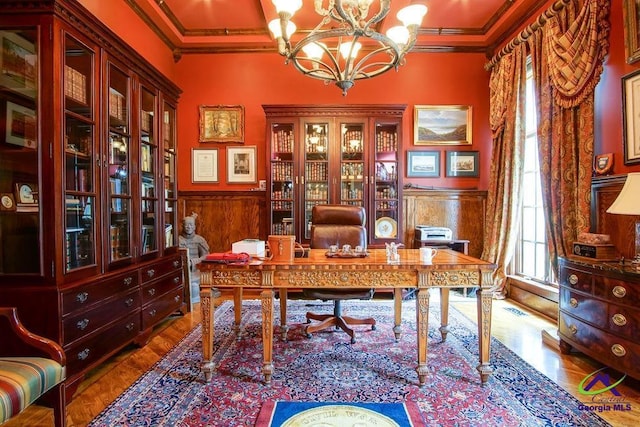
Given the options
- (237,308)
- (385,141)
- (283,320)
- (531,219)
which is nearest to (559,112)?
(531,219)

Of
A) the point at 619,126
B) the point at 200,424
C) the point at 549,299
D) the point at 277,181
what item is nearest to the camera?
the point at 200,424

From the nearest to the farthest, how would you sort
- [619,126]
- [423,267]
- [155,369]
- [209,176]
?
[423,267]
[155,369]
[619,126]
[209,176]

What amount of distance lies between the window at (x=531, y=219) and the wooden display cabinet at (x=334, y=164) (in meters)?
1.42

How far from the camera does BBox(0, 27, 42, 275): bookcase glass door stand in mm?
1880

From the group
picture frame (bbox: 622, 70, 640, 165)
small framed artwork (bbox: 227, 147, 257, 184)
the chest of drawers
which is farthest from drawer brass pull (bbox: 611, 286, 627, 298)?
small framed artwork (bbox: 227, 147, 257, 184)

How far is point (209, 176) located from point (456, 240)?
343 centimetres

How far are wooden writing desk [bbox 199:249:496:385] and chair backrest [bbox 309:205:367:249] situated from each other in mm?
803

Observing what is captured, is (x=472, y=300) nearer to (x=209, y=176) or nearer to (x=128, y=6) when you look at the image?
(x=209, y=176)

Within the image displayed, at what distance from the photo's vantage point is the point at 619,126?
8.18ft

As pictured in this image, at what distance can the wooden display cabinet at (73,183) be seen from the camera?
1857 mm

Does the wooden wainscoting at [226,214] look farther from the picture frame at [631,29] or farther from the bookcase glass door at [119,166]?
the picture frame at [631,29]

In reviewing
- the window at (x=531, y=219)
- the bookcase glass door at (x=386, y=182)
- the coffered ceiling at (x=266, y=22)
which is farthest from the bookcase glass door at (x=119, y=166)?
the window at (x=531, y=219)

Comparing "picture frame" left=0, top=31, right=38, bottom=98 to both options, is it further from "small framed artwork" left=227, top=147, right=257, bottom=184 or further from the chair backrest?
"small framed artwork" left=227, top=147, right=257, bottom=184

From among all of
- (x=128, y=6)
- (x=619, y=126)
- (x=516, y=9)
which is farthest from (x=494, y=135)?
(x=128, y=6)
